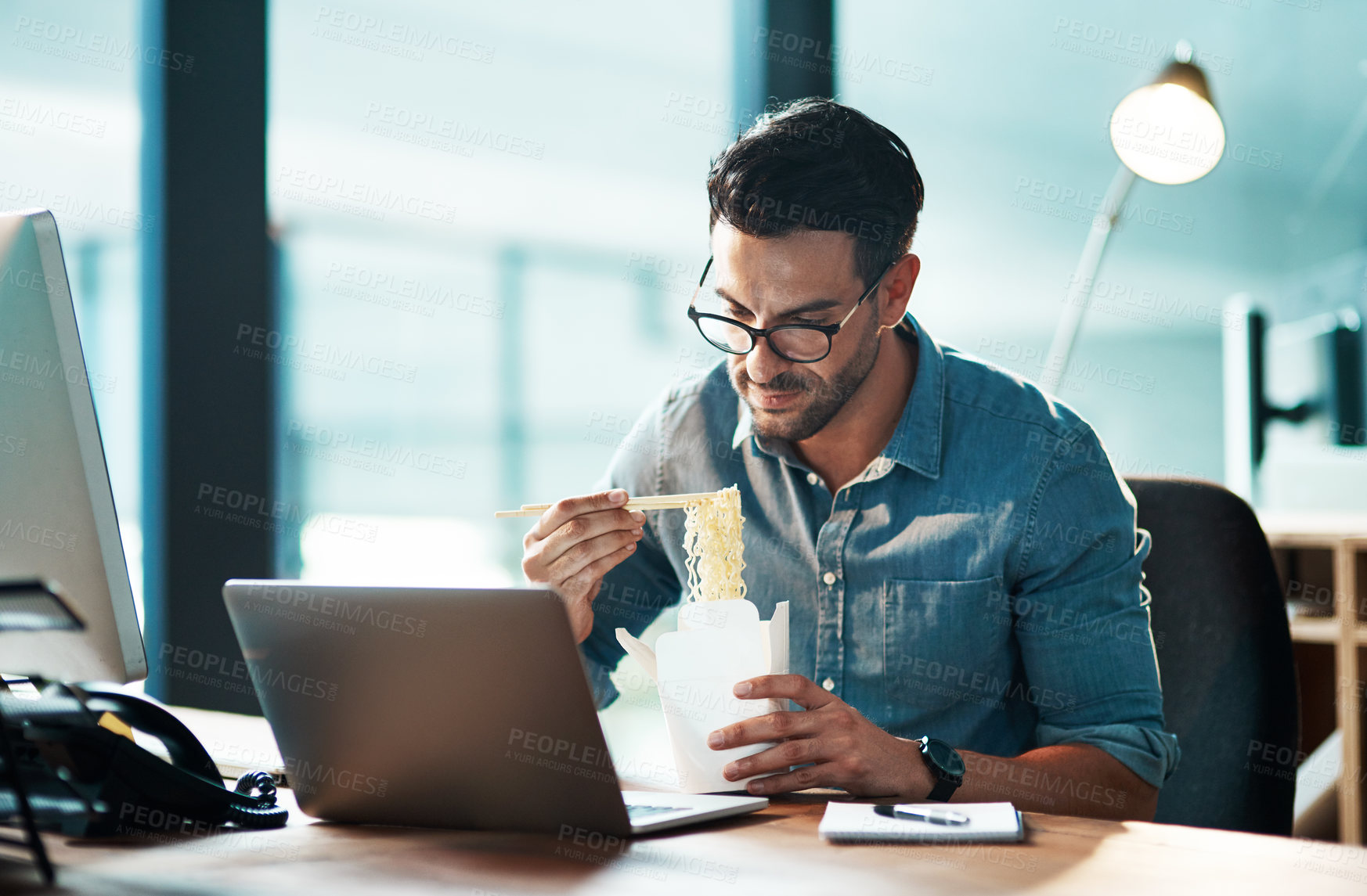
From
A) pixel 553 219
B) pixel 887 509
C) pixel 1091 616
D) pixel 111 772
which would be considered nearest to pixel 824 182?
pixel 887 509

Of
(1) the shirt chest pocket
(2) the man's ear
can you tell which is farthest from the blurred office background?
(1) the shirt chest pocket

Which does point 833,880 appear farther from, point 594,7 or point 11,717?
point 594,7

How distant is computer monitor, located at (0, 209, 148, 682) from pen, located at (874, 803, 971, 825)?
0.69 m

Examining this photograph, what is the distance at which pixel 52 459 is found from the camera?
0.96 m

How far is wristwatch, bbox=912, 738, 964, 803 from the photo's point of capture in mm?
1082

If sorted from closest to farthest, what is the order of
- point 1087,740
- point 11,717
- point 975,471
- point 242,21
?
1. point 11,717
2. point 1087,740
3. point 975,471
4. point 242,21

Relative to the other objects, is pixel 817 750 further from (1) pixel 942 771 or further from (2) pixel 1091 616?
(2) pixel 1091 616

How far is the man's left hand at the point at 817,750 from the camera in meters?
1.02

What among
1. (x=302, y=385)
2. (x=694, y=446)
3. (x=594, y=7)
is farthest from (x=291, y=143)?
(x=694, y=446)

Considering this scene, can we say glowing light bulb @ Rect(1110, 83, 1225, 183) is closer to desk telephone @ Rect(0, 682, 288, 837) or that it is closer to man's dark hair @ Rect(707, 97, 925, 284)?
man's dark hair @ Rect(707, 97, 925, 284)

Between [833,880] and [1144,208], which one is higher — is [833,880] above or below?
below

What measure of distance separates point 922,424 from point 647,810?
31.3 inches

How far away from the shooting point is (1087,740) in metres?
1.32

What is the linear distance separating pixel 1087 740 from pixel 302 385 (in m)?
2.23
